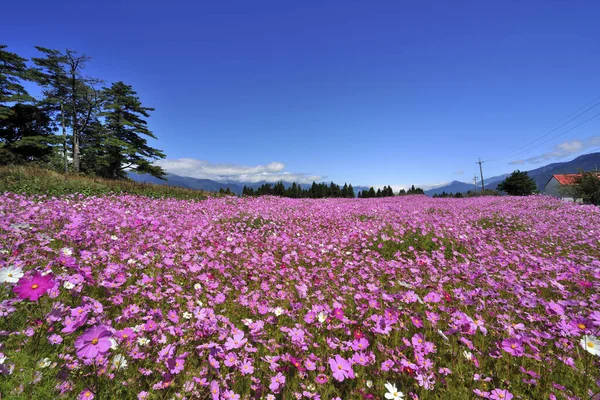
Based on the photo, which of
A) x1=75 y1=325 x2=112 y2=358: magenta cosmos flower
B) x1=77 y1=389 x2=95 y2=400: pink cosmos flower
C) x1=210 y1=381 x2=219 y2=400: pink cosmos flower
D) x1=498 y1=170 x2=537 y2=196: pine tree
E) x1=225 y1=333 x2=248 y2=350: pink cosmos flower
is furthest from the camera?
x1=498 y1=170 x2=537 y2=196: pine tree

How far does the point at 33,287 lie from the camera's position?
1489 millimetres

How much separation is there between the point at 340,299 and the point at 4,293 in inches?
130

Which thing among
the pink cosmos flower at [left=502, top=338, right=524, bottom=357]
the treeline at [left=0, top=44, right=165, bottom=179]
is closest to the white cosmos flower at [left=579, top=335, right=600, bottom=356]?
the pink cosmos flower at [left=502, top=338, right=524, bottom=357]

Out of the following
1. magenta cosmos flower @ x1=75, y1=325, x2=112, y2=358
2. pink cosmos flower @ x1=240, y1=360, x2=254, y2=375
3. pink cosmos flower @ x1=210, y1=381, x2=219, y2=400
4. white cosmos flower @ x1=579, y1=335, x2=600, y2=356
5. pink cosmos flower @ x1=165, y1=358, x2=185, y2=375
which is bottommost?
pink cosmos flower @ x1=240, y1=360, x2=254, y2=375

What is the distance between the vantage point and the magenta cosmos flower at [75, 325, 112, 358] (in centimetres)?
130

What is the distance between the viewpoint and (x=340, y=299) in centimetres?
340

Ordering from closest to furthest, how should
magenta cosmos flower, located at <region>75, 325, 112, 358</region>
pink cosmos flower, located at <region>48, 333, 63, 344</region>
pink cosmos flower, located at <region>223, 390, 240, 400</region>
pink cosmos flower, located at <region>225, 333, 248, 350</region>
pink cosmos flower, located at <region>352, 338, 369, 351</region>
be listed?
magenta cosmos flower, located at <region>75, 325, 112, 358</region> < pink cosmos flower, located at <region>223, 390, 240, 400</region> < pink cosmos flower, located at <region>48, 333, 63, 344</region> < pink cosmos flower, located at <region>225, 333, 248, 350</region> < pink cosmos flower, located at <region>352, 338, 369, 351</region>

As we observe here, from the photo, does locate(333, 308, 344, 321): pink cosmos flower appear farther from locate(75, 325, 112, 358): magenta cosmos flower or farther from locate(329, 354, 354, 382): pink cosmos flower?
locate(75, 325, 112, 358): magenta cosmos flower

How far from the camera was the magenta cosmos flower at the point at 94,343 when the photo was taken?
1303 millimetres

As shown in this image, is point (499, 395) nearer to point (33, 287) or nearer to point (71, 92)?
point (33, 287)

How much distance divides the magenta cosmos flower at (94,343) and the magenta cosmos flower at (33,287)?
352mm

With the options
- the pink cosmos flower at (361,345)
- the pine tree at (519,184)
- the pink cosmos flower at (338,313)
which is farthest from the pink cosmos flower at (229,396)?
the pine tree at (519,184)

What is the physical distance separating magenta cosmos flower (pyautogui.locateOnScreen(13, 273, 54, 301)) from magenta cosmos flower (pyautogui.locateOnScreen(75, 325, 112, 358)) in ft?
1.15

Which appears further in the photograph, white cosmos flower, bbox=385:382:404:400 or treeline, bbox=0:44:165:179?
treeline, bbox=0:44:165:179
